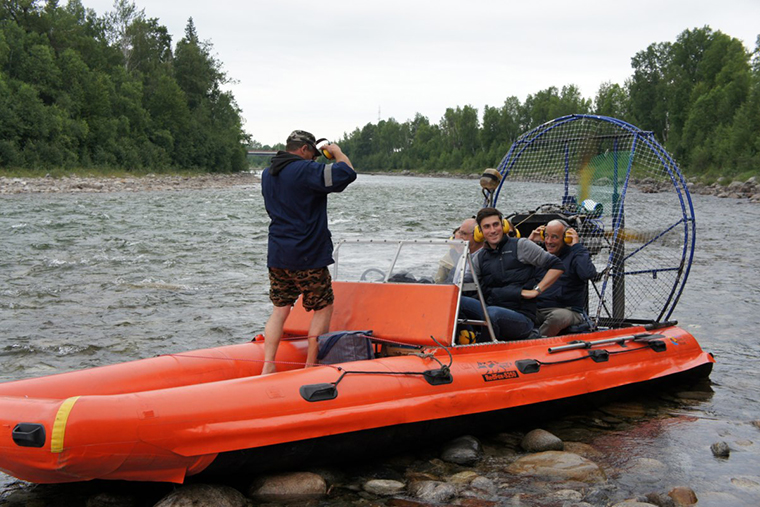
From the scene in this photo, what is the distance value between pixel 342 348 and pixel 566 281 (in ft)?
8.51

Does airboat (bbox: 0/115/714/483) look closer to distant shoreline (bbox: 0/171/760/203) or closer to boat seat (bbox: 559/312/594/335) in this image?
boat seat (bbox: 559/312/594/335)

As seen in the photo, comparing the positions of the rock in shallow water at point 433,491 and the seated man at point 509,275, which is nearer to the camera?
the rock in shallow water at point 433,491

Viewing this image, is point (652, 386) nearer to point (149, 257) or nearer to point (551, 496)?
point (551, 496)

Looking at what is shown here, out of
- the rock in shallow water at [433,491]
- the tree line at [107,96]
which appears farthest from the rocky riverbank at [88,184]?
the rock in shallow water at [433,491]

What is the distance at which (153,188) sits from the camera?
44.6 meters

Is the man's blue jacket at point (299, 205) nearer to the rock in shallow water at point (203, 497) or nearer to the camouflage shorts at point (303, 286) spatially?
the camouflage shorts at point (303, 286)

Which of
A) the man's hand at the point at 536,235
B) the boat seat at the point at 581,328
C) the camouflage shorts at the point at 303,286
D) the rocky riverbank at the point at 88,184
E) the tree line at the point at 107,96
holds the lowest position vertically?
the rocky riverbank at the point at 88,184

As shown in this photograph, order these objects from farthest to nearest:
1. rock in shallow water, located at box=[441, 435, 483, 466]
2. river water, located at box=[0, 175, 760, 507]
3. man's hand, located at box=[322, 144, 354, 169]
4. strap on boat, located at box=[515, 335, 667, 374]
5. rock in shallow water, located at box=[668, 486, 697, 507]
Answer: river water, located at box=[0, 175, 760, 507] → strap on boat, located at box=[515, 335, 667, 374] → rock in shallow water, located at box=[441, 435, 483, 466] → man's hand, located at box=[322, 144, 354, 169] → rock in shallow water, located at box=[668, 486, 697, 507]

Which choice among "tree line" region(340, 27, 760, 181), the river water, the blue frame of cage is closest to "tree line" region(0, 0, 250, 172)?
the river water

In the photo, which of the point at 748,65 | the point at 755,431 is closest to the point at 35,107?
the point at 755,431

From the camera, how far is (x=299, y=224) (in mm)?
5402

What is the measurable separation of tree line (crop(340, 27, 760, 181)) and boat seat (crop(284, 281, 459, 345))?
4418cm

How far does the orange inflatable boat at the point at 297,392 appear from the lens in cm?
425

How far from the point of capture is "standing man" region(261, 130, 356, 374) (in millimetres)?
5309
